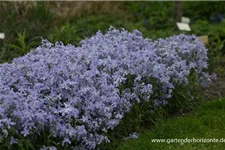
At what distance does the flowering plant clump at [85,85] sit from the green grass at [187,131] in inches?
10.4

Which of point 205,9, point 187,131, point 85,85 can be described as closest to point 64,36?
point 85,85

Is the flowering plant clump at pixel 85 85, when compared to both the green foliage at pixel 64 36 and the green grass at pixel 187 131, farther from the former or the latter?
the green foliage at pixel 64 36

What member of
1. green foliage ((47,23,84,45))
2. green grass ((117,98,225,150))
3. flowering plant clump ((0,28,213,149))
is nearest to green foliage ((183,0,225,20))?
green foliage ((47,23,84,45))

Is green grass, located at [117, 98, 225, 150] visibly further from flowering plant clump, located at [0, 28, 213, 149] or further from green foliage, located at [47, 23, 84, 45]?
green foliage, located at [47, 23, 84, 45]

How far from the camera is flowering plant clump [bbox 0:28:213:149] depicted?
12.3 ft

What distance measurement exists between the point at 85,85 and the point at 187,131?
3.40ft

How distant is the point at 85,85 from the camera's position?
4.27 metres

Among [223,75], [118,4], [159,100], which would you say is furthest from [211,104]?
[118,4]

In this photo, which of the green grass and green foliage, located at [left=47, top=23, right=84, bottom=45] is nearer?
the green grass

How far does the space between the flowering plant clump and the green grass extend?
0.26 meters

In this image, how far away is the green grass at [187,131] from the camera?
423 cm

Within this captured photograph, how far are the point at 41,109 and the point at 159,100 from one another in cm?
150

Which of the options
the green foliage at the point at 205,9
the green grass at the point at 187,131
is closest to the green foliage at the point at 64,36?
the green grass at the point at 187,131

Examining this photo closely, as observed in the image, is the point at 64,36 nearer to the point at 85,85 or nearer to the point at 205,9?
the point at 85,85
